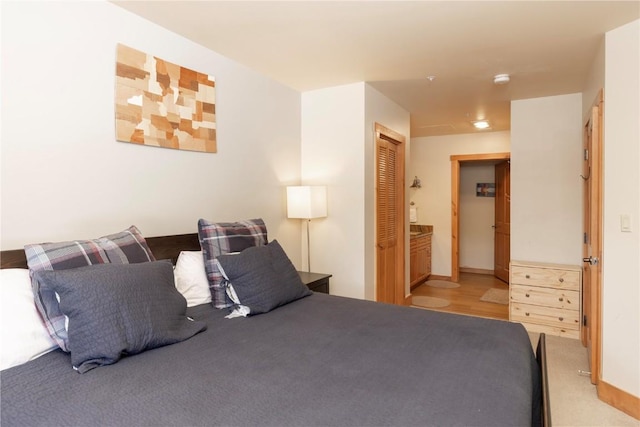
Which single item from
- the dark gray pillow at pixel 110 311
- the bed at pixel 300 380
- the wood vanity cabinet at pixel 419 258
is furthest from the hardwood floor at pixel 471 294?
the dark gray pillow at pixel 110 311

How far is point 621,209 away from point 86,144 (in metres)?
3.32

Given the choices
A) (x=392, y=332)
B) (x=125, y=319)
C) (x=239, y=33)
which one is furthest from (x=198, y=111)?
(x=392, y=332)

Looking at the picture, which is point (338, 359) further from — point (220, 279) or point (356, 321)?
point (220, 279)

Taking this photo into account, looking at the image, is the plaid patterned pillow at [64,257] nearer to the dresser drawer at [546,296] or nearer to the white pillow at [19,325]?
the white pillow at [19,325]

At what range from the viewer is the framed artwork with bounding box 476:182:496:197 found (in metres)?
7.21

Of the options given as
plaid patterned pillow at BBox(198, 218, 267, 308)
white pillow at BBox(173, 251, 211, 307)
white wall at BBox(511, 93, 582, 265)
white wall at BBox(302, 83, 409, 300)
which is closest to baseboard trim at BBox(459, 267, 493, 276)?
white wall at BBox(511, 93, 582, 265)

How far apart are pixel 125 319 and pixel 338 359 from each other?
89cm

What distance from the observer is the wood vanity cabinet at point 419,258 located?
19.1 feet

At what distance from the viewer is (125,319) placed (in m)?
1.54

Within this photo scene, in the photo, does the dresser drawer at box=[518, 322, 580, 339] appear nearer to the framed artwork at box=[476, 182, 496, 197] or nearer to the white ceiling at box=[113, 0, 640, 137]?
the white ceiling at box=[113, 0, 640, 137]

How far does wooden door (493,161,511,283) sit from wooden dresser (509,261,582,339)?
243cm

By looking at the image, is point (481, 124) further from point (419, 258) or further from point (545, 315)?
point (545, 315)

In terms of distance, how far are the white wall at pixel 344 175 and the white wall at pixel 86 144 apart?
106 centimetres

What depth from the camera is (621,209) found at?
2.50 meters
